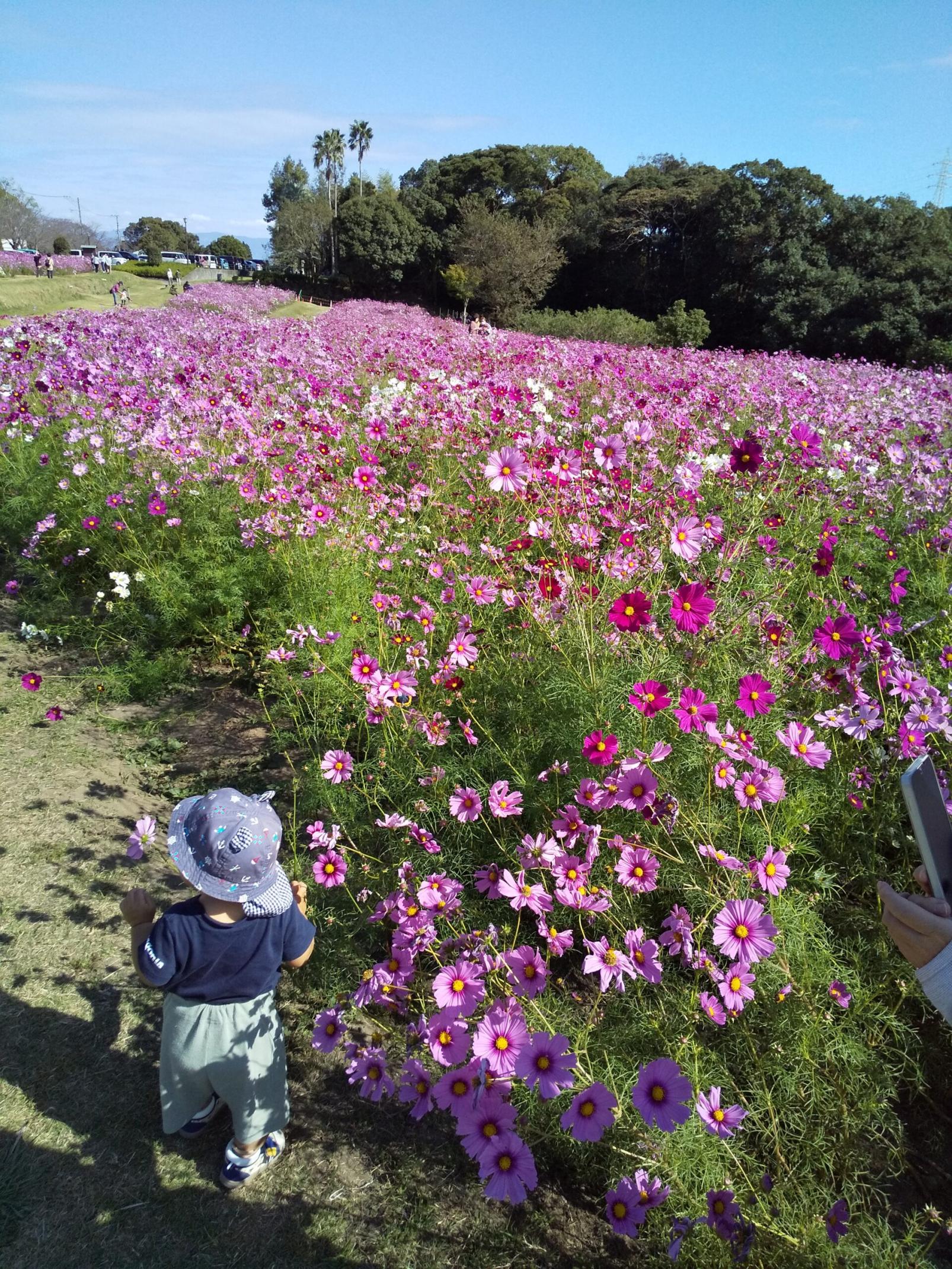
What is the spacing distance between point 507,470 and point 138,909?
1.48 meters

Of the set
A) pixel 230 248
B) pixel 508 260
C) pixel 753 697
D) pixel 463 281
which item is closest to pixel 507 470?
pixel 753 697

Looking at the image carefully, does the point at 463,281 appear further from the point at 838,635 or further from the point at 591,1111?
the point at 591,1111

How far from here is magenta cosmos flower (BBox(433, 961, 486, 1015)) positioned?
138 cm

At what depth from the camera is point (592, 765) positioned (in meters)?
2.12

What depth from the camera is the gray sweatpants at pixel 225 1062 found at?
1603 mm

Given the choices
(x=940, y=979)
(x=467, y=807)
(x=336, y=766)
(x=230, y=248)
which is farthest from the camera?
(x=230, y=248)

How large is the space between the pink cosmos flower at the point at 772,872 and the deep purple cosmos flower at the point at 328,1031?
3.22 feet

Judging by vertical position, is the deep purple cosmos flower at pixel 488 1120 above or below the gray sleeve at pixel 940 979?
below

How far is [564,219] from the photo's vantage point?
30.1 m

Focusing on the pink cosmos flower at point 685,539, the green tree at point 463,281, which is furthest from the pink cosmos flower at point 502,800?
the green tree at point 463,281

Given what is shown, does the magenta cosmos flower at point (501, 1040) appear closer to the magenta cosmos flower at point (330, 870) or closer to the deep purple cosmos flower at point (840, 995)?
the magenta cosmos flower at point (330, 870)

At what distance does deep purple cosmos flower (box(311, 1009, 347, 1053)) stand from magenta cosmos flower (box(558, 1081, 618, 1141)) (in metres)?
0.57

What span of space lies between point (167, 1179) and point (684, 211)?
30.6 meters

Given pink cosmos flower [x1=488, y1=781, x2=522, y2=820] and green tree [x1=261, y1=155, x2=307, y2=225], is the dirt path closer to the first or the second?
pink cosmos flower [x1=488, y1=781, x2=522, y2=820]
